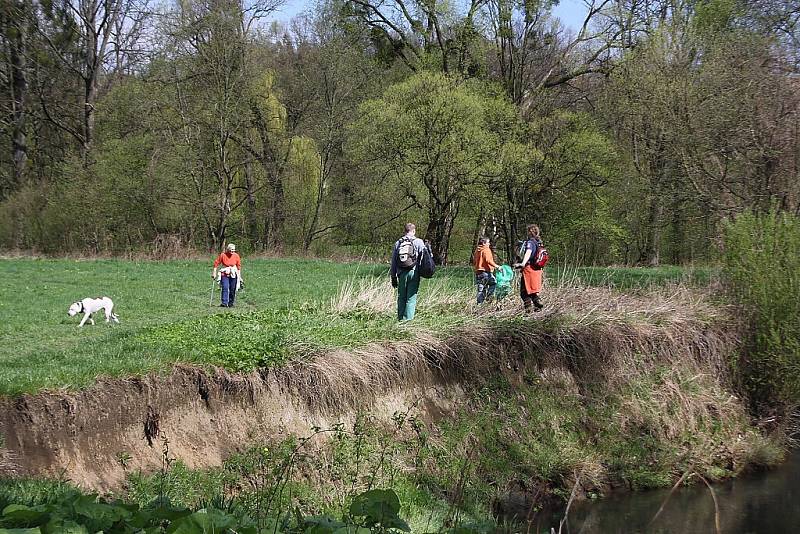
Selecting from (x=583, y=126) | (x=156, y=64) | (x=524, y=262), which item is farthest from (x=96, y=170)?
(x=524, y=262)

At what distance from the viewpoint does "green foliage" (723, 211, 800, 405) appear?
1454cm

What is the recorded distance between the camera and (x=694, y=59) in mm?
26172

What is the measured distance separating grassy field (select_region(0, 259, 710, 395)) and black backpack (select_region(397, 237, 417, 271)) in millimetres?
1000

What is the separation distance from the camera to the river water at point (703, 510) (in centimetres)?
1122

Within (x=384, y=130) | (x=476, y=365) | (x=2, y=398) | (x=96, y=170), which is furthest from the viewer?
(x=96, y=170)

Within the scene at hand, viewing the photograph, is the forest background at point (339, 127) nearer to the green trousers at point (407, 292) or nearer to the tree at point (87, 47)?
the tree at point (87, 47)

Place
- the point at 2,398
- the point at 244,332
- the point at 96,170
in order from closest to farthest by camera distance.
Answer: the point at 2,398 < the point at 244,332 < the point at 96,170

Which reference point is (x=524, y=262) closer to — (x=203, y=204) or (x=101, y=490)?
(x=101, y=490)

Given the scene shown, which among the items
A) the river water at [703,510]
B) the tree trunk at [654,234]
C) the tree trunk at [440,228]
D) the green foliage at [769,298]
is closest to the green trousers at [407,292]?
the river water at [703,510]

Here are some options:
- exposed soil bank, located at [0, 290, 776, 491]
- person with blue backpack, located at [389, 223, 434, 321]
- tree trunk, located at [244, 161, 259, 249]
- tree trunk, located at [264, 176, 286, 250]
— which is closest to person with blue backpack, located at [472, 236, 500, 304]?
exposed soil bank, located at [0, 290, 776, 491]

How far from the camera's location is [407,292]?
13.1m

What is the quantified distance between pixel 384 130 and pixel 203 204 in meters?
9.22

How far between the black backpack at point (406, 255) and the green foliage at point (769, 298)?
6618 mm

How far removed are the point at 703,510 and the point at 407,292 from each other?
222 inches
